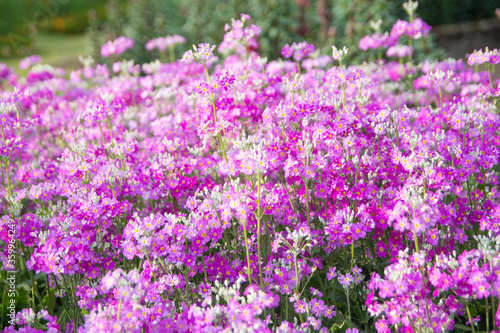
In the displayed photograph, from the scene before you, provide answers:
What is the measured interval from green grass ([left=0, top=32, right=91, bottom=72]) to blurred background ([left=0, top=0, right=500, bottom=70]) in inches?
53.1

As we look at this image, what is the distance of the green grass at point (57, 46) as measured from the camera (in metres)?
16.8

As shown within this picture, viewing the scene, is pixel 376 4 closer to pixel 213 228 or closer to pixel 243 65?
pixel 243 65

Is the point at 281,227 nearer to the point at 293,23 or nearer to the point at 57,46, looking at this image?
the point at 293,23

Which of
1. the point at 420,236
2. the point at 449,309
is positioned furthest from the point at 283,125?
the point at 449,309

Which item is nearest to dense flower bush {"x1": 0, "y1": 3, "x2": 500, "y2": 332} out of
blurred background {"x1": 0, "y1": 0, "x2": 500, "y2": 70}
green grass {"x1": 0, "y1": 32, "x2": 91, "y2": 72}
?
blurred background {"x1": 0, "y1": 0, "x2": 500, "y2": 70}

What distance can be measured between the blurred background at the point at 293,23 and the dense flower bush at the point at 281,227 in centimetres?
488

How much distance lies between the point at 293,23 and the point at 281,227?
22.1 ft

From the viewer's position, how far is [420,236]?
9.48ft

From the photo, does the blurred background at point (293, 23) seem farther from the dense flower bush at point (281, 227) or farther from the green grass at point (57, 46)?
the dense flower bush at point (281, 227)

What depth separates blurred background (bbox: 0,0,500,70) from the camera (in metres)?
8.61

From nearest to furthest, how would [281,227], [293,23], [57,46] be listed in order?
[281,227] → [293,23] → [57,46]

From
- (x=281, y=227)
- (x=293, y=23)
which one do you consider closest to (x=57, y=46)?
(x=293, y=23)

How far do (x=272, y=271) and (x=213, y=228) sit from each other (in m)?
0.44

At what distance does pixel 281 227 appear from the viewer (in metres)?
3.24
